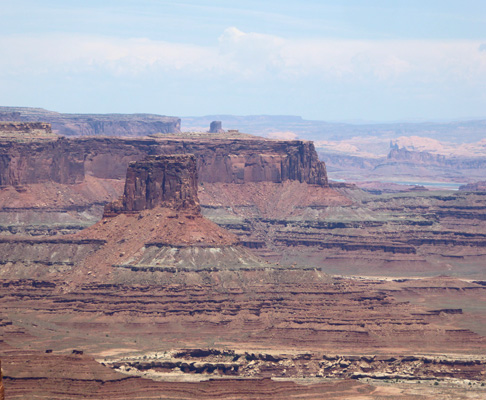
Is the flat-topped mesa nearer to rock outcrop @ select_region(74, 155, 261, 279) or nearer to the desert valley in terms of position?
rock outcrop @ select_region(74, 155, 261, 279)

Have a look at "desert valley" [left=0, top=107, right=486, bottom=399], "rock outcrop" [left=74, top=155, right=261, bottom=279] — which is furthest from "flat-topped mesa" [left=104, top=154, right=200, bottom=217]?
"desert valley" [left=0, top=107, right=486, bottom=399]

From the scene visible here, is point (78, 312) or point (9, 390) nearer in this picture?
point (9, 390)

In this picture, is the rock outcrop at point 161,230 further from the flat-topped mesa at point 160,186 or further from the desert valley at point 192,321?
the desert valley at point 192,321

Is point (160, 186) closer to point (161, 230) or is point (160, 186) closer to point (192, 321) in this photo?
point (161, 230)

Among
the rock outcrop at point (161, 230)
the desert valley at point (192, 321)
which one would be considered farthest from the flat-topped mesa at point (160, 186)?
the desert valley at point (192, 321)

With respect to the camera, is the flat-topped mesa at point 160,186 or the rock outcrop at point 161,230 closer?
the rock outcrop at point 161,230

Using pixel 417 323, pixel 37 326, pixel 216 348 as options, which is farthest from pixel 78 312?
pixel 417 323

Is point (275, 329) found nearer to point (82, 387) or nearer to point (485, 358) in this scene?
point (485, 358)

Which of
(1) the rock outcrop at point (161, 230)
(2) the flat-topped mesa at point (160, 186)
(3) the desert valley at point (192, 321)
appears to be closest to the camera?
(3) the desert valley at point (192, 321)
